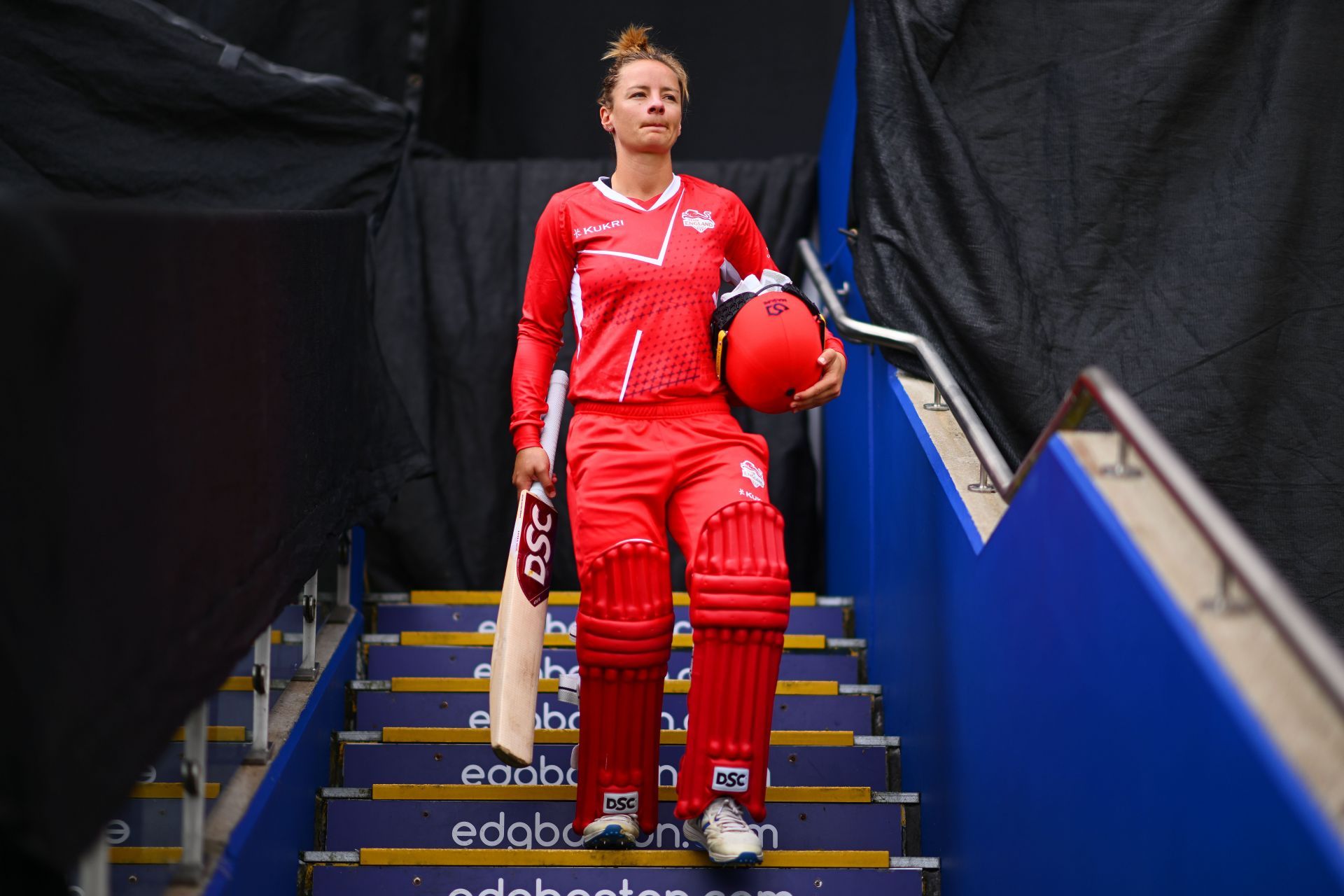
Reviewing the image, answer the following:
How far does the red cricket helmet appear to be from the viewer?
2.79 meters

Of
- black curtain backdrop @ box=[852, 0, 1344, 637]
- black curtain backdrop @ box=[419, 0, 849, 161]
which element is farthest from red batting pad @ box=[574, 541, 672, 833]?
black curtain backdrop @ box=[419, 0, 849, 161]

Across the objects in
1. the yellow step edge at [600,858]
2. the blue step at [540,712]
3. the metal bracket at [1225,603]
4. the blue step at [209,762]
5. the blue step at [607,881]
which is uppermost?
the blue step at [540,712]

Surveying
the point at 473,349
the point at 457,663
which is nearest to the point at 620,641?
the point at 457,663

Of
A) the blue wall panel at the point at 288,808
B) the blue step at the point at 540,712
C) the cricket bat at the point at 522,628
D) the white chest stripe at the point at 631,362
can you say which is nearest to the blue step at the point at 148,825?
the blue wall panel at the point at 288,808

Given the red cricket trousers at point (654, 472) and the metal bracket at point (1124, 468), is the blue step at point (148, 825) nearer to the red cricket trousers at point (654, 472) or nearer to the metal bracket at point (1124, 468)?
the red cricket trousers at point (654, 472)

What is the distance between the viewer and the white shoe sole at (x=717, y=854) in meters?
2.66

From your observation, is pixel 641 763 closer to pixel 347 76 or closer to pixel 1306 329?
pixel 1306 329

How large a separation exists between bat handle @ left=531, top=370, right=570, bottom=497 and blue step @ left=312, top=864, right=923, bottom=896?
0.84 m

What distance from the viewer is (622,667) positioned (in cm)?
275

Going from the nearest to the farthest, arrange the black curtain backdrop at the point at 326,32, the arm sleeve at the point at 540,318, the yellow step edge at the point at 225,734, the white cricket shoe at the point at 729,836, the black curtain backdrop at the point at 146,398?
1. the black curtain backdrop at the point at 146,398
2. the yellow step edge at the point at 225,734
3. the white cricket shoe at the point at 729,836
4. the arm sleeve at the point at 540,318
5. the black curtain backdrop at the point at 326,32

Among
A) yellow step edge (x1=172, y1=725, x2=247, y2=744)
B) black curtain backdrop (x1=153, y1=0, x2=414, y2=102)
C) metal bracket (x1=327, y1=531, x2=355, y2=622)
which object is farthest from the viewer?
black curtain backdrop (x1=153, y1=0, x2=414, y2=102)

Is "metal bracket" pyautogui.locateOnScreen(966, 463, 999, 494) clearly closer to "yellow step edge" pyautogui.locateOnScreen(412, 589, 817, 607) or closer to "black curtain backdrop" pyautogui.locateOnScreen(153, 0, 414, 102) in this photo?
"yellow step edge" pyautogui.locateOnScreen(412, 589, 817, 607)

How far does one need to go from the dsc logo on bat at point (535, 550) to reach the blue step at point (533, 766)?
61 cm

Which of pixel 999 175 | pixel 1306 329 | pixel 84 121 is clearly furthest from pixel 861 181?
pixel 84 121
